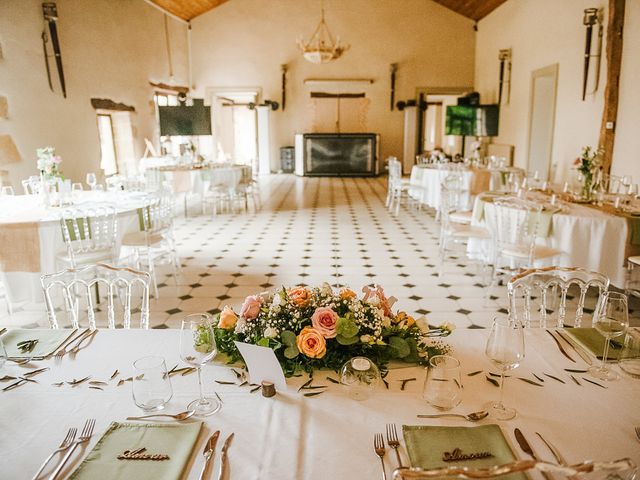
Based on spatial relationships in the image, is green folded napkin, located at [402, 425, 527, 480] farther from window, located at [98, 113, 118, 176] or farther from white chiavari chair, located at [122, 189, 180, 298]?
window, located at [98, 113, 118, 176]

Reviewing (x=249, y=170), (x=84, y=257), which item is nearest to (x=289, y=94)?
(x=249, y=170)

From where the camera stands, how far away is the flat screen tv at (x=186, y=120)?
10.9 meters

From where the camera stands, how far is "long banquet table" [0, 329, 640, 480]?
3.97 ft

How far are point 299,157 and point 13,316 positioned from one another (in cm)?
1107

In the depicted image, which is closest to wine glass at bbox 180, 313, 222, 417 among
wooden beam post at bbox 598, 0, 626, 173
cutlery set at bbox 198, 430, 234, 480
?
cutlery set at bbox 198, 430, 234, 480

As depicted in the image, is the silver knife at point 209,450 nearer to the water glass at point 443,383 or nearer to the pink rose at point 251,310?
the pink rose at point 251,310

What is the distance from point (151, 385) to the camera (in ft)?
4.78

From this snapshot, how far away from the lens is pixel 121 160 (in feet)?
33.6

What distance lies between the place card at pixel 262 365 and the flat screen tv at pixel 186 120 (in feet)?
33.9

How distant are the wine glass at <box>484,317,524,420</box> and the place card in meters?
0.64

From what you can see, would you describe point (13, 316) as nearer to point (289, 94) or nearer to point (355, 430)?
point (355, 430)

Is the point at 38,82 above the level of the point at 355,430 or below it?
above

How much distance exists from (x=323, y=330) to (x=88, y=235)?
3.43 m

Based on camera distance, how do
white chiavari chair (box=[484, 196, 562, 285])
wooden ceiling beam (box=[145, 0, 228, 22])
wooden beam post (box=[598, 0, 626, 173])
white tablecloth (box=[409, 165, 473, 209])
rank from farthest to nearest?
wooden ceiling beam (box=[145, 0, 228, 22]) < white tablecloth (box=[409, 165, 473, 209]) < wooden beam post (box=[598, 0, 626, 173]) < white chiavari chair (box=[484, 196, 562, 285])
